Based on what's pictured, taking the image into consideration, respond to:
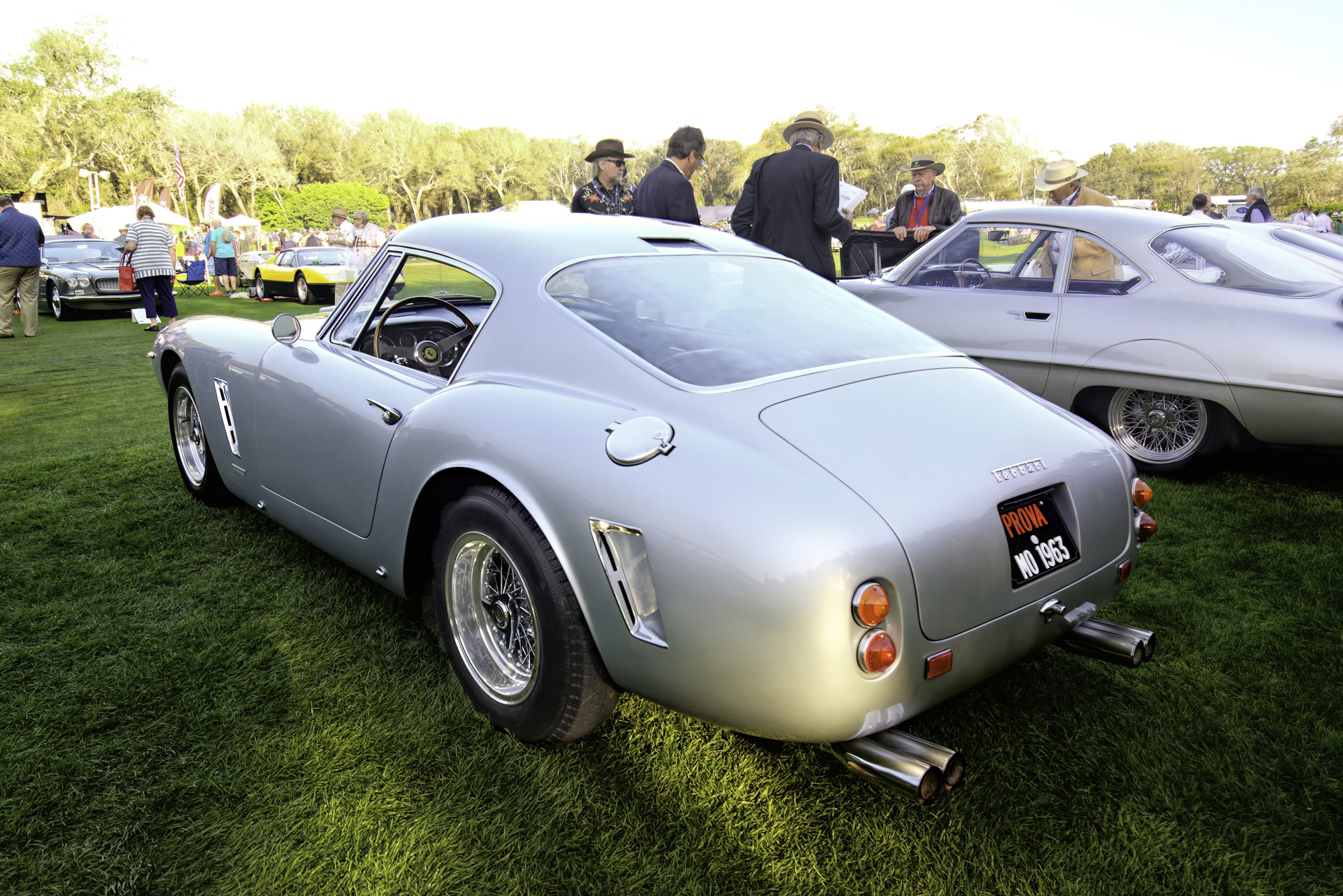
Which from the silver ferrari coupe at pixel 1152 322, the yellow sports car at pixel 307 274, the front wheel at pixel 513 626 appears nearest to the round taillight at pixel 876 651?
the front wheel at pixel 513 626

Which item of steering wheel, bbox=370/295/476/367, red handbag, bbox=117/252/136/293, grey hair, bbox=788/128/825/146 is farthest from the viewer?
red handbag, bbox=117/252/136/293

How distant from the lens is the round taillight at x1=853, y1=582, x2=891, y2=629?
1.61m

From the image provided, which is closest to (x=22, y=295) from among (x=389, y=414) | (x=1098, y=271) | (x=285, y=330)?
(x=285, y=330)

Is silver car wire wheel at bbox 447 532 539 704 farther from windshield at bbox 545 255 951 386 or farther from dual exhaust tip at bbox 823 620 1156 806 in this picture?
dual exhaust tip at bbox 823 620 1156 806

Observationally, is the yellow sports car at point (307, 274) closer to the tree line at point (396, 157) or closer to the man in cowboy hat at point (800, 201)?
the man in cowboy hat at point (800, 201)

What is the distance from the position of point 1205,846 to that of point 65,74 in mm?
62808

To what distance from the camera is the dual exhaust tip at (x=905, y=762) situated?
1.67 meters

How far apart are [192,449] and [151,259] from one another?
968cm

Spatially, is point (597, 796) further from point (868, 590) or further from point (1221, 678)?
point (1221, 678)

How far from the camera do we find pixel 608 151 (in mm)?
7375

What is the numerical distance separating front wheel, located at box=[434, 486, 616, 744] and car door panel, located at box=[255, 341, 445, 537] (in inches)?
16.5

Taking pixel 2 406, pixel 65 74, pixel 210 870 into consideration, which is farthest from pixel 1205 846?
pixel 65 74

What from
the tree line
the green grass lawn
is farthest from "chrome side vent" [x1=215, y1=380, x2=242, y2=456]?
the tree line

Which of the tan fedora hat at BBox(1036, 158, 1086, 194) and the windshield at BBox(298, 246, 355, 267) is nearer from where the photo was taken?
the tan fedora hat at BBox(1036, 158, 1086, 194)
